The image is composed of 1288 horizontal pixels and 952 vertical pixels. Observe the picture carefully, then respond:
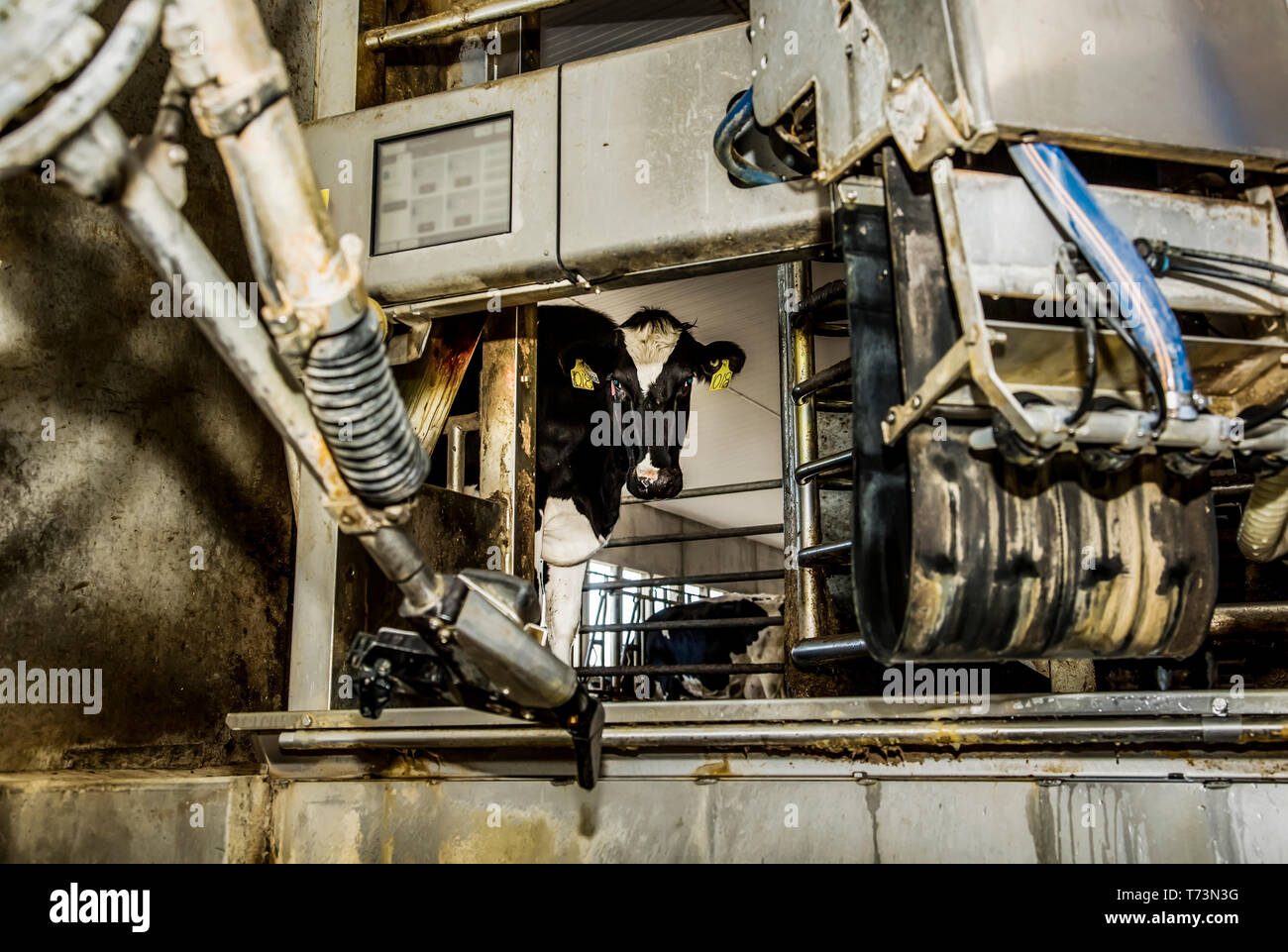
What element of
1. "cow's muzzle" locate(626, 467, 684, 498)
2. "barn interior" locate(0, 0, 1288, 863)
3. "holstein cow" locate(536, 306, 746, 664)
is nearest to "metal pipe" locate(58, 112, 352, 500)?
"barn interior" locate(0, 0, 1288, 863)

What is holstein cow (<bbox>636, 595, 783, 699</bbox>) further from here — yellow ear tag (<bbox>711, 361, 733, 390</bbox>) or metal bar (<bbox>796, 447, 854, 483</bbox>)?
metal bar (<bbox>796, 447, 854, 483</bbox>)

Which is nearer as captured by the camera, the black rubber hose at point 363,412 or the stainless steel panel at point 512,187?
the black rubber hose at point 363,412

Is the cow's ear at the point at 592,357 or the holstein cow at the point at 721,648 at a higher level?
the cow's ear at the point at 592,357

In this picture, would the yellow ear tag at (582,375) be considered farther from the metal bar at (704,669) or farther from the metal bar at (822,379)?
the metal bar at (822,379)

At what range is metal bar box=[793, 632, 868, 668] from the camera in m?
2.18

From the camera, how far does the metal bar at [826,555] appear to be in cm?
227

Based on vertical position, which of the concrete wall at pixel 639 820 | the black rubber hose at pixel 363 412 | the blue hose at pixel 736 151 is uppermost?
the blue hose at pixel 736 151

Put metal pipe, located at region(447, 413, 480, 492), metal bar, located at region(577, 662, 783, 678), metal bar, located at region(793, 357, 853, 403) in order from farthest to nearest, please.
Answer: metal bar, located at region(577, 662, 783, 678)
metal pipe, located at region(447, 413, 480, 492)
metal bar, located at region(793, 357, 853, 403)

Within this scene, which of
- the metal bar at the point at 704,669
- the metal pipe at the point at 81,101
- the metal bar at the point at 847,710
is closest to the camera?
the metal pipe at the point at 81,101

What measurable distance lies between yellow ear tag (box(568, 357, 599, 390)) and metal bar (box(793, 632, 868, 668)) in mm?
2502

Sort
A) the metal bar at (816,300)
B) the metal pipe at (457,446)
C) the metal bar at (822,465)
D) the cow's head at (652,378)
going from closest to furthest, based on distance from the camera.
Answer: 1. the metal bar at (822,465)
2. the metal bar at (816,300)
3. the metal pipe at (457,446)
4. the cow's head at (652,378)

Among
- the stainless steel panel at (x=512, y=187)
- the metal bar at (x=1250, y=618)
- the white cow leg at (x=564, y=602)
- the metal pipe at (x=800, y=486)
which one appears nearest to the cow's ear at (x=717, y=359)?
the white cow leg at (x=564, y=602)

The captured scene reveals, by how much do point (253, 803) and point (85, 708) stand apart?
47 cm

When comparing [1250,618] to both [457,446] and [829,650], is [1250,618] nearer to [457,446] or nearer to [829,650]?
[829,650]
